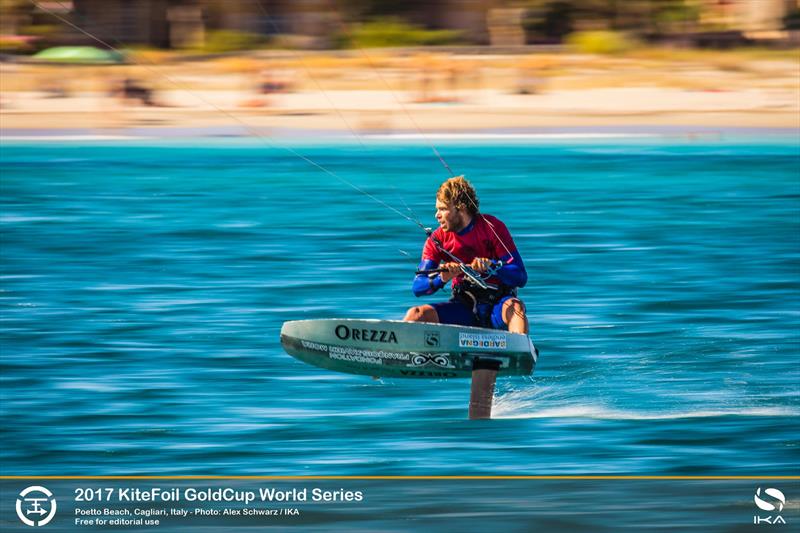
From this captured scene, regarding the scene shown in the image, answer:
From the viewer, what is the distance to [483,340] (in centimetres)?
990

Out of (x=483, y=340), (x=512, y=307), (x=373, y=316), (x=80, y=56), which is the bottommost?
(x=373, y=316)

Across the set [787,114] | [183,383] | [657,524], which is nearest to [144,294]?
[183,383]

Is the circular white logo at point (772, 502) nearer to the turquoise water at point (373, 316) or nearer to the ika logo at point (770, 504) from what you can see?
the ika logo at point (770, 504)

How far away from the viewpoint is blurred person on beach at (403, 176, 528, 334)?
10.1 meters

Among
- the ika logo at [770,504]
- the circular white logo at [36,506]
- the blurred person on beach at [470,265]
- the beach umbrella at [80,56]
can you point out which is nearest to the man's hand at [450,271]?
the blurred person on beach at [470,265]

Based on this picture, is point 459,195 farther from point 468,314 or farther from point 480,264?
point 468,314

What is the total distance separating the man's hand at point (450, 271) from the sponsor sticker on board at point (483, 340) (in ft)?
1.24

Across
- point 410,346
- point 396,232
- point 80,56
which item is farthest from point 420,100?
point 410,346

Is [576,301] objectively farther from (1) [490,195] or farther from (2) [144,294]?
(1) [490,195]

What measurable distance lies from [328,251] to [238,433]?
1147 cm

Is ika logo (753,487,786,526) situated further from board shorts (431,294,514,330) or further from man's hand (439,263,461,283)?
man's hand (439,263,461,283)

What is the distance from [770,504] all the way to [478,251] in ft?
9.25

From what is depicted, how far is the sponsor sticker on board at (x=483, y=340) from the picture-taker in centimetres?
989

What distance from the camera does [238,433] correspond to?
1075 centimetres
